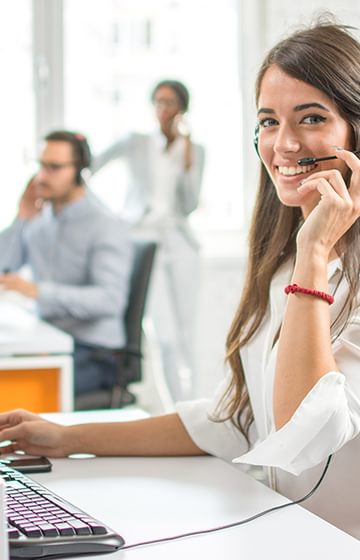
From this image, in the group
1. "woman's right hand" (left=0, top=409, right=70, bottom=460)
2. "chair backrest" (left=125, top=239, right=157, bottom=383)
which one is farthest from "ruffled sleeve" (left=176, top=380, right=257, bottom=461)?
"chair backrest" (left=125, top=239, right=157, bottom=383)

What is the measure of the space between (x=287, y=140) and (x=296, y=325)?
0.30 meters

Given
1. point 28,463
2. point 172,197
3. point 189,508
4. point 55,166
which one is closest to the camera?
point 189,508

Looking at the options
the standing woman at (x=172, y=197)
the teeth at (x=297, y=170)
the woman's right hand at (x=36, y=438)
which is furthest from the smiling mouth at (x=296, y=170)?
the standing woman at (x=172, y=197)

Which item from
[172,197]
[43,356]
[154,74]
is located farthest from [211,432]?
[154,74]

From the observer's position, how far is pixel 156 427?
146 centimetres

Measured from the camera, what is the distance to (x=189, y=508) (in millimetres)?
1151

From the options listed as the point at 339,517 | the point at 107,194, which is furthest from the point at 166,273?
the point at 339,517

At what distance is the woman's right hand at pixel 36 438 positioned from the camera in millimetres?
1431

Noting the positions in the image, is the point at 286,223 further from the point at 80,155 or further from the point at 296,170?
the point at 80,155

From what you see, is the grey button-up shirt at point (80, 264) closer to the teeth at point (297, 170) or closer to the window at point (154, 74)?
the window at point (154, 74)

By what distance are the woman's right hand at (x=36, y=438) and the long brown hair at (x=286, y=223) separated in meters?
0.25

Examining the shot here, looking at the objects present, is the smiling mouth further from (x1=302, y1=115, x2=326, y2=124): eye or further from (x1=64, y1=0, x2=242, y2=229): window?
(x1=64, y1=0, x2=242, y2=229): window

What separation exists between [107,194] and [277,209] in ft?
9.79

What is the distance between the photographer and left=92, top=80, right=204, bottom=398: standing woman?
429cm
